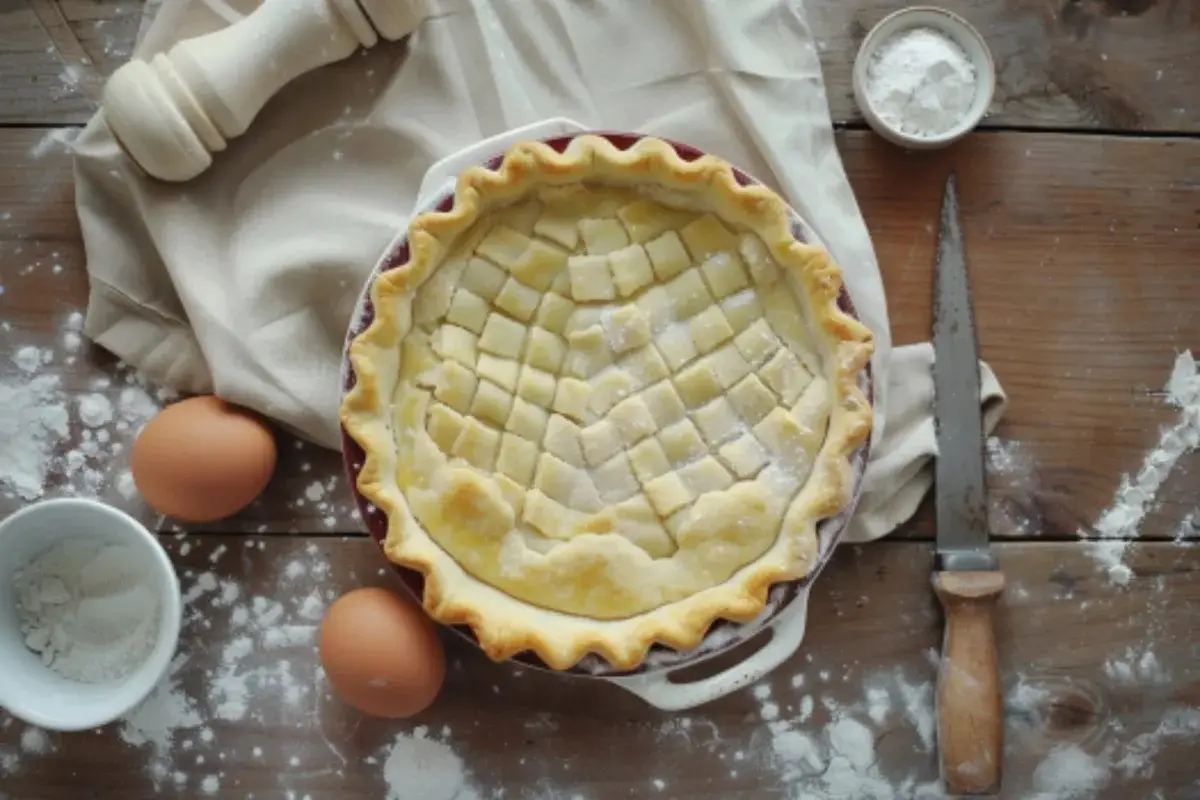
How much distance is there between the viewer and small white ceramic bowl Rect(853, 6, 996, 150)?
1339mm

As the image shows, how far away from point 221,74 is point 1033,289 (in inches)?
37.2

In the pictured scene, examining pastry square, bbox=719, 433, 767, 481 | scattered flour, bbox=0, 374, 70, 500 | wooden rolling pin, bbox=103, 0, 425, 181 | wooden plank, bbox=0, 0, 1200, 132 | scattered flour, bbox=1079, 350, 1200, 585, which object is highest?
wooden rolling pin, bbox=103, 0, 425, 181

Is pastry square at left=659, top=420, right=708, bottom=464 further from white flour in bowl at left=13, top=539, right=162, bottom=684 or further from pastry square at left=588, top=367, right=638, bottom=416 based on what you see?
white flour in bowl at left=13, top=539, right=162, bottom=684

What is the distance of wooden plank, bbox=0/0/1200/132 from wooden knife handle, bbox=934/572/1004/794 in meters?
0.55

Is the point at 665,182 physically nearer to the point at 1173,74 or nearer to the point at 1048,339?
the point at 1048,339

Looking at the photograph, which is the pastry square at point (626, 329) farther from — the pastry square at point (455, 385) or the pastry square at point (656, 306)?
the pastry square at point (455, 385)

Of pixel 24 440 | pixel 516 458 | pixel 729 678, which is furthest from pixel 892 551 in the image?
pixel 24 440

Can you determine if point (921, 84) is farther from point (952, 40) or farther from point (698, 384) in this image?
point (698, 384)

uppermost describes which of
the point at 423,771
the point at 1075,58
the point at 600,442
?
the point at 1075,58

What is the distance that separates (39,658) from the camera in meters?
1.27

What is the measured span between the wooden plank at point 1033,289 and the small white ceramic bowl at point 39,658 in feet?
0.37

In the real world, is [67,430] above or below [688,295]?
below

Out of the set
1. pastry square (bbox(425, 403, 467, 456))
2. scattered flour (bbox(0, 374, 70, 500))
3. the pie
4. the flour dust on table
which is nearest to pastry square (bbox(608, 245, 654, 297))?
the pie

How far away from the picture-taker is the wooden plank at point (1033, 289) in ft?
4.48
